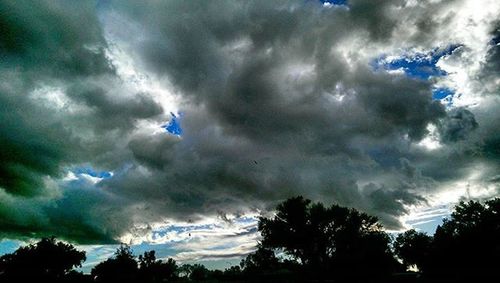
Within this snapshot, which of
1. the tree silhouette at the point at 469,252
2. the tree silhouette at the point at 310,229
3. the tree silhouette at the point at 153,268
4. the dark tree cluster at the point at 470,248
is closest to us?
the dark tree cluster at the point at 470,248

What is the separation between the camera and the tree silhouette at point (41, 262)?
66312 mm

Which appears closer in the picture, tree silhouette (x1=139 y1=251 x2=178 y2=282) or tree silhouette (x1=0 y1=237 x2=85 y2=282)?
tree silhouette (x1=0 y1=237 x2=85 y2=282)

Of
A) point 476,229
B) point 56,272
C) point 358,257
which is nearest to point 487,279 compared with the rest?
point 358,257

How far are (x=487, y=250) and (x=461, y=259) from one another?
4.52 metres

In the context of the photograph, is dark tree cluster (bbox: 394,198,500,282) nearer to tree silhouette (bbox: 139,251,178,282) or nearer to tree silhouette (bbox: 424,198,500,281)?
tree silhouette (bbox: 424,198,500,281)

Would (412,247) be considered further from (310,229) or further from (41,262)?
(41,262)

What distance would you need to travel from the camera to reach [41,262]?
70438 mm

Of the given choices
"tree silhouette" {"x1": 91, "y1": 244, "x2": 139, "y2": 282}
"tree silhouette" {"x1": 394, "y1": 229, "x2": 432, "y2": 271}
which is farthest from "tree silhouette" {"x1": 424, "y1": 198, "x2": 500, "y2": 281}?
"tree silhouette" {"x1": 91, "y1": 244, "x2": 139, "y2": 282}

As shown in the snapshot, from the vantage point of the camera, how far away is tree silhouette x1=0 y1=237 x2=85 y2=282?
66312mm

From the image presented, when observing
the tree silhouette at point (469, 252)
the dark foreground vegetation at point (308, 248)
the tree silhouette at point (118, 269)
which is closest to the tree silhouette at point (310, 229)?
the dark foreground vegetation at point (308, 248)

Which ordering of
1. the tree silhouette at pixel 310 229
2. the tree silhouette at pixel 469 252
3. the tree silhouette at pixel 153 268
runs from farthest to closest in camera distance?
the tree silhouette at pixel 153 268 < the tree silhouette at pixel 310 229 < the tree silhouette at pixel 469 252

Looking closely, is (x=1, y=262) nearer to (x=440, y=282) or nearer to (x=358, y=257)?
Result: (x=358, y=257)

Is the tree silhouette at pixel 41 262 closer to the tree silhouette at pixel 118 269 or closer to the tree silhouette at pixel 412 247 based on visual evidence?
the tree silhouette at pixel 118 269

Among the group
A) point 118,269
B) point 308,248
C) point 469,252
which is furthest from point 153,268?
point 469,252
